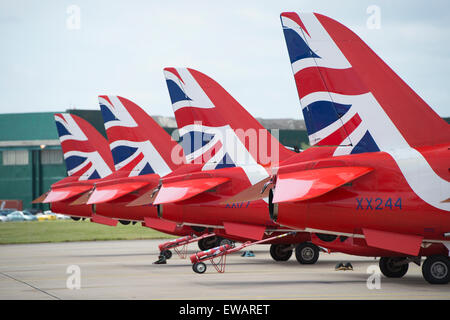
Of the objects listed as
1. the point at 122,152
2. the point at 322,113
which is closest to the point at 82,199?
the point at 122,152

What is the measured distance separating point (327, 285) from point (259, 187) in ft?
9.20

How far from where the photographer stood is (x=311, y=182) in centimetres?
1468

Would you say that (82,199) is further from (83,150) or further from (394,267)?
(394,267)

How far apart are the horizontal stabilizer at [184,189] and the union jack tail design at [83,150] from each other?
44.7 ft

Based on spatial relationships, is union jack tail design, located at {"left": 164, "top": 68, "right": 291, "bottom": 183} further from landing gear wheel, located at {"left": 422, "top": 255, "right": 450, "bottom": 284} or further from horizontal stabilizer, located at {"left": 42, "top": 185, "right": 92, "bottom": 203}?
horizontal stabilizer, located at {"left": 42, "top": 185, "right": 92, "bottom": 203}

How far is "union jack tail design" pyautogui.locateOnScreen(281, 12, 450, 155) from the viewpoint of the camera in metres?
15.7

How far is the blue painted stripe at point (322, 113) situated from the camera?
15758mm

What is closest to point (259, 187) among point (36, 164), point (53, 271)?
point (53, 271)

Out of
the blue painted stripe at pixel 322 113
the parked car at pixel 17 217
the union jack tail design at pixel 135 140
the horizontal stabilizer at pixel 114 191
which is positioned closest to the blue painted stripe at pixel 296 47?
the blue painted stripe at pixel 322 113

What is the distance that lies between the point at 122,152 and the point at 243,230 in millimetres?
8546

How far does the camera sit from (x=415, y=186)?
15.1 meters

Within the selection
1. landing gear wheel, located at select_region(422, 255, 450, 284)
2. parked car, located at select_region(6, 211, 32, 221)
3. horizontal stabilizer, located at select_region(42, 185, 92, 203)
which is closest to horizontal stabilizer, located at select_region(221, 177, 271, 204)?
landing gear wheel, located at select_region(422, 255, 450, 284)

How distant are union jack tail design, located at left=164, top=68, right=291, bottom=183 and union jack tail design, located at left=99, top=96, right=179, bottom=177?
16.5 feet
